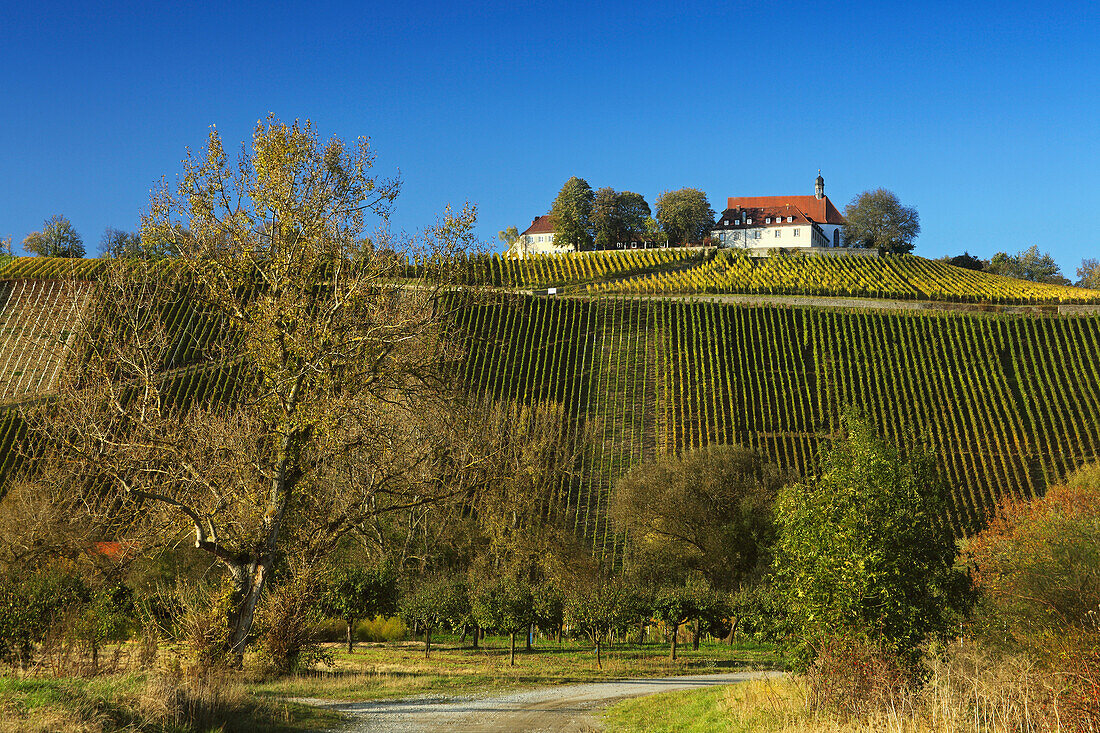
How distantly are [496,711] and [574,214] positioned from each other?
114m

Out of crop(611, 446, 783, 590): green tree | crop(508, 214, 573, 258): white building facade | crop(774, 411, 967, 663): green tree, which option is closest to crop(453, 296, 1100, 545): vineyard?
crop(611, 446, 783, 590): green tree

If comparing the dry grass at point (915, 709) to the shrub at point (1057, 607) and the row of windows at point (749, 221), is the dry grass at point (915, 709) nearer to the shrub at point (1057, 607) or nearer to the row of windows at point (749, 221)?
the shrub at point (1057, 607)

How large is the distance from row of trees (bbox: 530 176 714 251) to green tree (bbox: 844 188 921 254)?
22.3m

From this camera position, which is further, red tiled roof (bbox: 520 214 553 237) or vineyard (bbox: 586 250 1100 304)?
red tiled roof (bbox: 520 214 553 237)

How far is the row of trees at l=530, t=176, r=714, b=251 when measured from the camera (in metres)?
123

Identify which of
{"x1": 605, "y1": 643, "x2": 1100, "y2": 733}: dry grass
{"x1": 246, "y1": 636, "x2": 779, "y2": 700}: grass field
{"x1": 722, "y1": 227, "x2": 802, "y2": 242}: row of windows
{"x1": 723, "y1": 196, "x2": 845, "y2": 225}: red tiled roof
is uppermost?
{"x1": 723, "y1": 196, "x2": 845, "y2": 225}: red tiled roof

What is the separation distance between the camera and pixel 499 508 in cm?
4088

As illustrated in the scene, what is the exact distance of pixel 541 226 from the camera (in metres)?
142

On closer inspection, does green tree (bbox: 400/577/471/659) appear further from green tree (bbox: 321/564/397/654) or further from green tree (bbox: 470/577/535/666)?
green tree (bbox: 470/577/535/666)

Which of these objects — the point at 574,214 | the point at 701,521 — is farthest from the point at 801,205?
the point at 701,521

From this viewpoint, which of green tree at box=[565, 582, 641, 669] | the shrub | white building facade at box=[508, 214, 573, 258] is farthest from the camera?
white building facade at box=[508, 214, 573, 258]

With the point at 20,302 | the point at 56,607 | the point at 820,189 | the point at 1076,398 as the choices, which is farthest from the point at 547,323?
the point at 820,189

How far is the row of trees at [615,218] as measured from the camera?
405 ft

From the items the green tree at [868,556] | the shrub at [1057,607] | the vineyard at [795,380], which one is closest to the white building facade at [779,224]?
the vineyard at [795,380]
